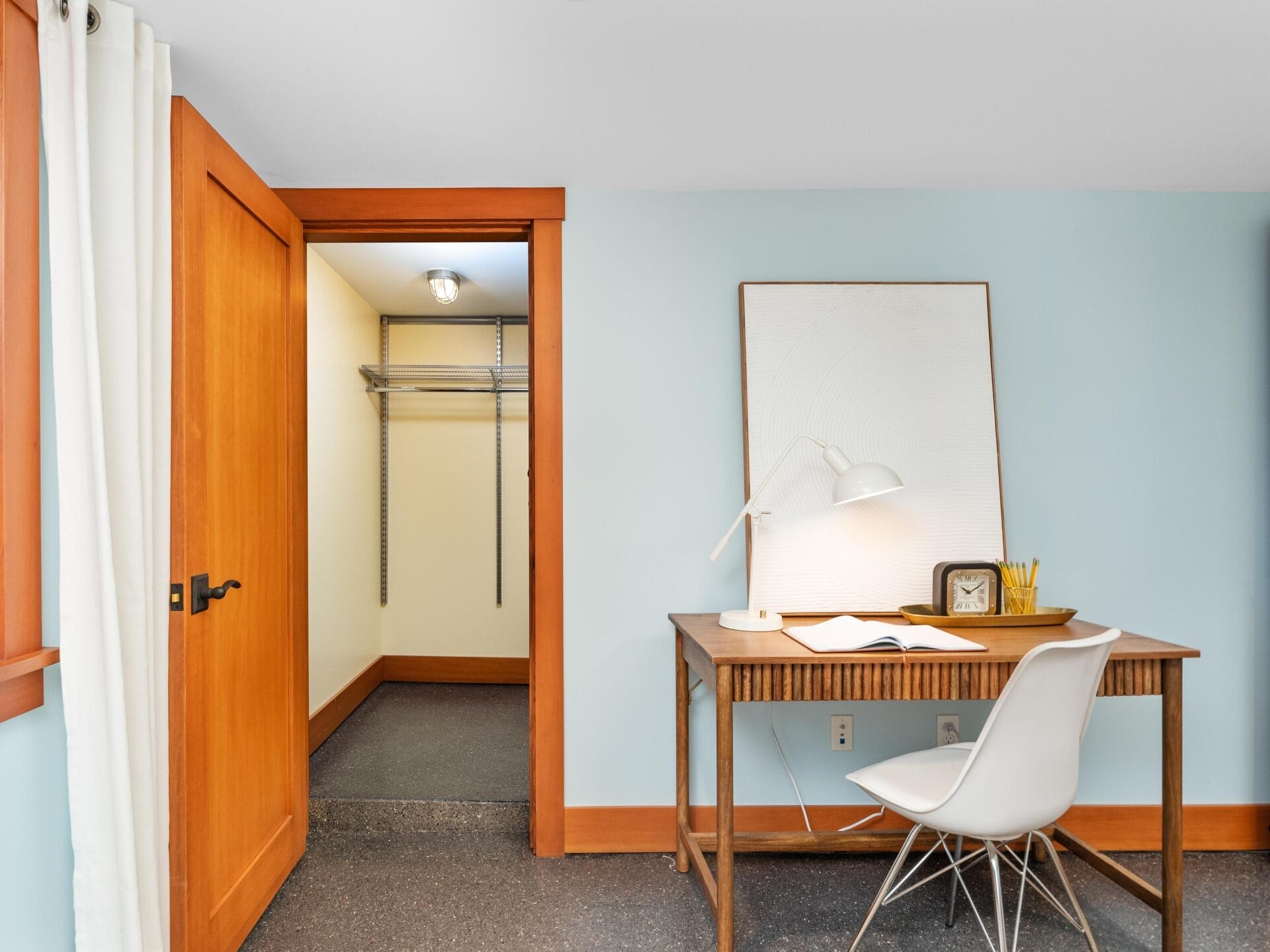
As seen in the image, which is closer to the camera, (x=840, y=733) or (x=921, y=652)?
(x=921, y=652)

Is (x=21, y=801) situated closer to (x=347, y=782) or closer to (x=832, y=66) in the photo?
(x=347, y=782)

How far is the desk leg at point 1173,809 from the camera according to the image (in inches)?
74.4

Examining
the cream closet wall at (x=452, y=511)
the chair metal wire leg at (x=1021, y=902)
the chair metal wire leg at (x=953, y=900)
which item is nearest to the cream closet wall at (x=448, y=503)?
the cream closet wall at (x=452, y=511)

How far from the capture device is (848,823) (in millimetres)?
2475

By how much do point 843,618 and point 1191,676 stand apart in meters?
1.34

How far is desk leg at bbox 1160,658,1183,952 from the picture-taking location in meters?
1.89

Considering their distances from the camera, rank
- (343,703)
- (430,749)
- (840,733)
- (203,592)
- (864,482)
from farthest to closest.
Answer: (343,703), (430,749), (840,733), (864,482), (203,592)

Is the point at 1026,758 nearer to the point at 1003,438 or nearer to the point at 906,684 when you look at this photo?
the point at 906,684

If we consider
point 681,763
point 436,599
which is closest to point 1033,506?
point 681,763

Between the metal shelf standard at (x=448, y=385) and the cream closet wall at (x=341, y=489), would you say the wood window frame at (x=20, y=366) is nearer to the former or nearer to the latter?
the cream closet wall at (x=341, y=489)

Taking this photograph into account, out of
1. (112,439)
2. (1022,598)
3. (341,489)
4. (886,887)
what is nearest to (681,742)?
(886,887)

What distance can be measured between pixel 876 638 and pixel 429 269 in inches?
105

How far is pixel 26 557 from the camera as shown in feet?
4.40

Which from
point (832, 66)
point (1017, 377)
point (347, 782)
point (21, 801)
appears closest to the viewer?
point (21, 801)
